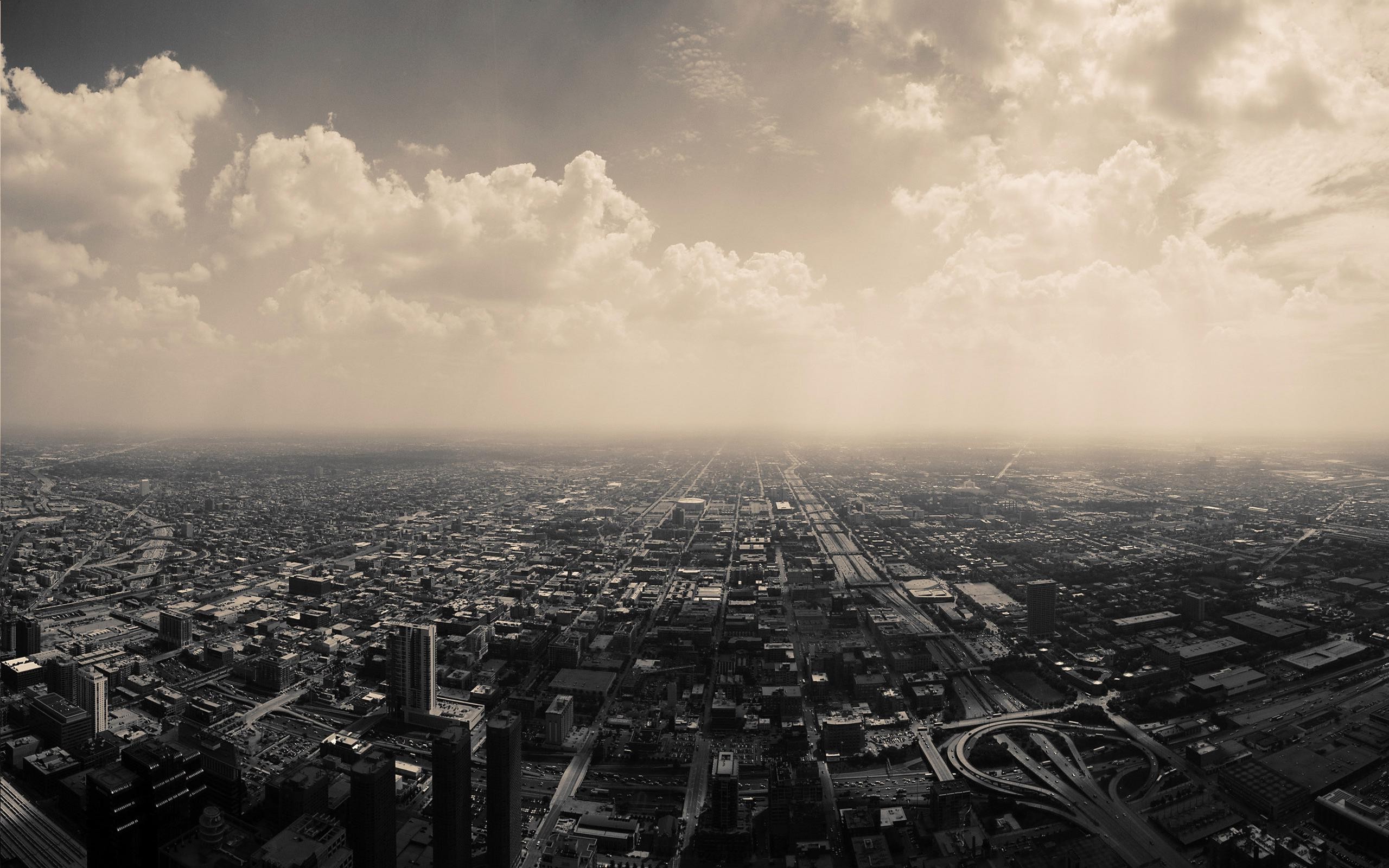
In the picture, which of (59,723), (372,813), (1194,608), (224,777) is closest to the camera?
(372,813)

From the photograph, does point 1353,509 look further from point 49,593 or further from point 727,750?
point 49,593

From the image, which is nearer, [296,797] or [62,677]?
[296,797]

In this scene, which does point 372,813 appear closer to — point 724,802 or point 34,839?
point 724,802

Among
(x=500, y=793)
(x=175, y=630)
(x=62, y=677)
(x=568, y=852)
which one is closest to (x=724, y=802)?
(x=568, y=852)

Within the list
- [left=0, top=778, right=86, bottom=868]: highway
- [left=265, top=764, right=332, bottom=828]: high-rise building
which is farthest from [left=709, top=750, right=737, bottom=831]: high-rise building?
[left=0, top=778, right=86, bottom=868]: highway

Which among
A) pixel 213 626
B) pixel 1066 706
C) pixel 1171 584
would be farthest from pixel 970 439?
pixel 213 626

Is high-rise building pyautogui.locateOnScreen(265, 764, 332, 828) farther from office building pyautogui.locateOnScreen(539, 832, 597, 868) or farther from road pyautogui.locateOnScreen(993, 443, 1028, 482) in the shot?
road pyautogui.locateOnScreen(993, 443, 1028, 482)

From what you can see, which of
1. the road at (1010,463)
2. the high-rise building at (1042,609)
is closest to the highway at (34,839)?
the high-rise building at (1042,609)
